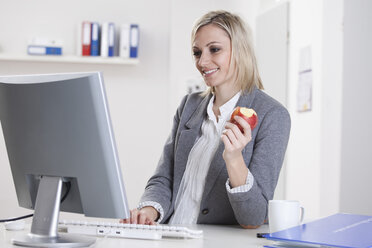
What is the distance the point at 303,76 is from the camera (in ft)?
12.2

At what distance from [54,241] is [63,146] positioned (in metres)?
0.23

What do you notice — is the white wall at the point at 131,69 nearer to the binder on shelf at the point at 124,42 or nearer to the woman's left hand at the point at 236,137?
the binder on shelf at the point at 124,42

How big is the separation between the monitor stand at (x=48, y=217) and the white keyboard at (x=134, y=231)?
81 millimetres

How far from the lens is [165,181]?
2.04 meters

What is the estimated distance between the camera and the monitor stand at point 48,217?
1323 mm

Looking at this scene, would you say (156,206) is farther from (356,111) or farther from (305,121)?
(305,121)

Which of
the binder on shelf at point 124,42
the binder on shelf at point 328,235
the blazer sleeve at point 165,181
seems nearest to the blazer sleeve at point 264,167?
the binder on shelf at point 328,235

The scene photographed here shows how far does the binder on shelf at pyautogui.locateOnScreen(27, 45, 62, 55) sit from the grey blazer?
2.50 m

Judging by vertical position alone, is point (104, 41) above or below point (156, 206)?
above

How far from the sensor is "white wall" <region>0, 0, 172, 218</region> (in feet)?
14.9

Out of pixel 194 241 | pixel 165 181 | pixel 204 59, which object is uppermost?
pixel 204 59

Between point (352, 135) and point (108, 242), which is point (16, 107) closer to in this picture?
point (108, 242)

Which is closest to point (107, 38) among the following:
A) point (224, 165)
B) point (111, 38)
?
point (111, 38)

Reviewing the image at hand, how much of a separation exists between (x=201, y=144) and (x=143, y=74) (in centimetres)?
277
